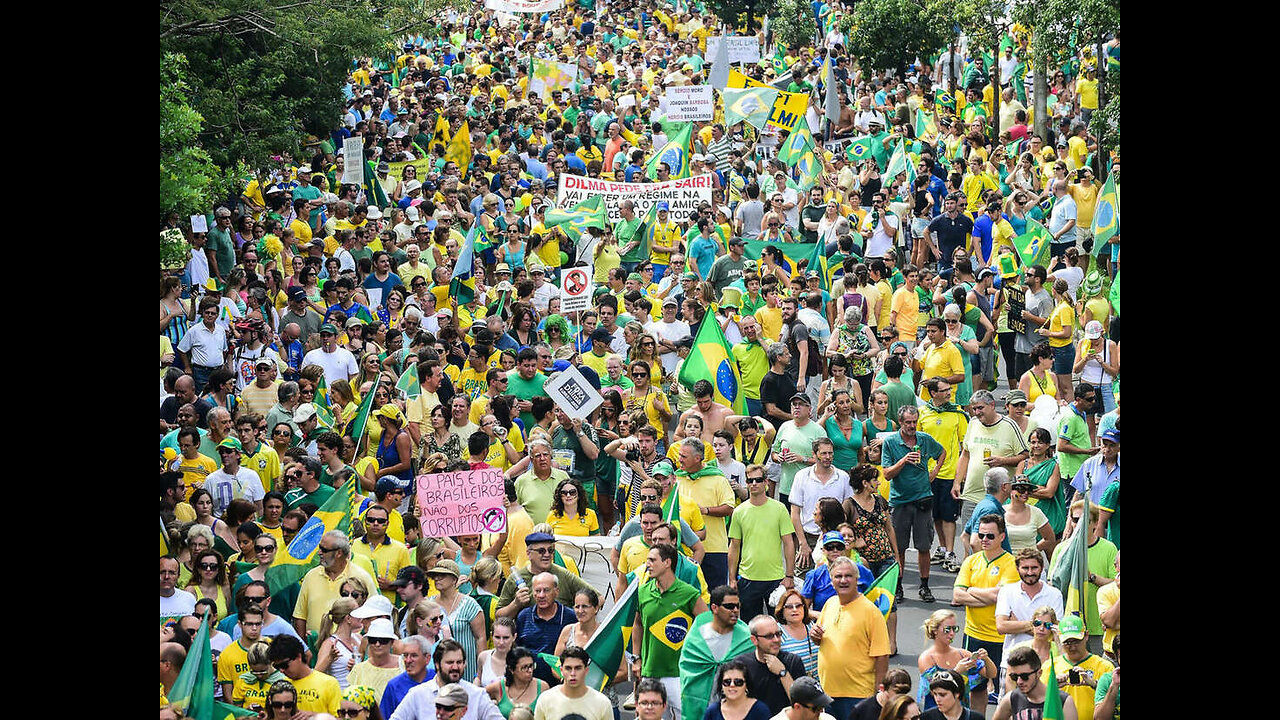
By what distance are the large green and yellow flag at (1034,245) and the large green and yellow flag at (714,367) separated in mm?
5570

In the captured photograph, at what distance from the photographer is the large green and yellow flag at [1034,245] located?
64.3 feet

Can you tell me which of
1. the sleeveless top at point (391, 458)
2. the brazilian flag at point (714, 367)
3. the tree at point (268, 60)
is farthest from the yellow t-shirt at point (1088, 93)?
the sleeveless top at point (391, 458)

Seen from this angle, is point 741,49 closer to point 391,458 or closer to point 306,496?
point 391,458

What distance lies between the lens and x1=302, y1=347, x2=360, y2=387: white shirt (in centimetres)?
1563

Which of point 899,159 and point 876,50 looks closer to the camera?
point 899,159

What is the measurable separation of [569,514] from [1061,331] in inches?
229

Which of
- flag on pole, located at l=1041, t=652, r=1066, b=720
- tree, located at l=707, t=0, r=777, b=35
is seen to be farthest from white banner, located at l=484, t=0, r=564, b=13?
flag on pole, located at l=1041, t=652, r=1066, b=720

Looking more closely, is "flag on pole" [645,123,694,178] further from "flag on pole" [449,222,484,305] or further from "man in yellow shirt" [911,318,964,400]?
"man in yellow shirt" [911,318,964,400]

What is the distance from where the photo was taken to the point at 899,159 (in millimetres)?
24156

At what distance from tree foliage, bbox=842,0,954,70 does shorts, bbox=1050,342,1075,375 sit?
54.1 feet

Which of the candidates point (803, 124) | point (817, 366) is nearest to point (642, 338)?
point (817, 366)
